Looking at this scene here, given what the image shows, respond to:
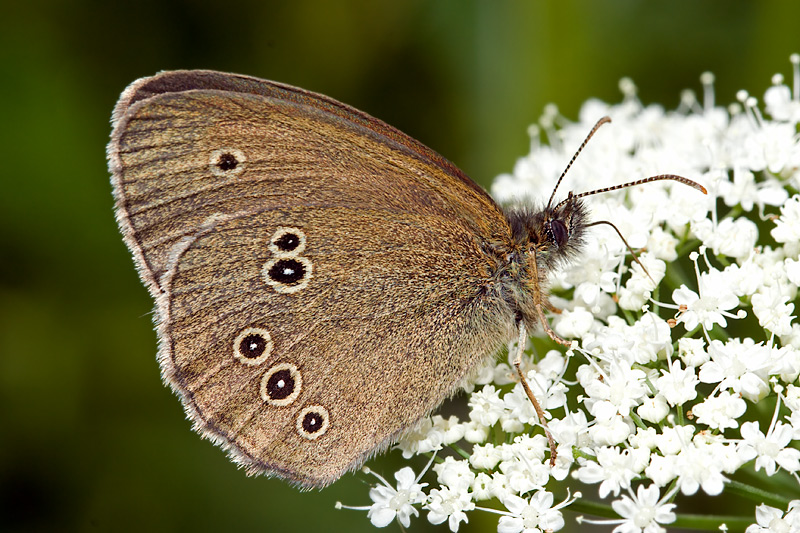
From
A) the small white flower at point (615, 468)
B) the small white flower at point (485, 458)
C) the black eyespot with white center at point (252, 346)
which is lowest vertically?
the black eyespot with white center at point (252, 346)

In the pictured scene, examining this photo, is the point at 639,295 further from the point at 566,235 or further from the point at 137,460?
the point at 137,460

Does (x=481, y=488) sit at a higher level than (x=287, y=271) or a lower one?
lower

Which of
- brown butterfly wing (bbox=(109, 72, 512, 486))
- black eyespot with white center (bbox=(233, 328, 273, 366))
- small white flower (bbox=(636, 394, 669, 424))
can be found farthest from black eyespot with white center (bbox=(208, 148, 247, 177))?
small white flower (bbox=(636, 394, 669, 424))

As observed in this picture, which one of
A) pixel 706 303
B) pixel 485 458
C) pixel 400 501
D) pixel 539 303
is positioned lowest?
pixel 400 501

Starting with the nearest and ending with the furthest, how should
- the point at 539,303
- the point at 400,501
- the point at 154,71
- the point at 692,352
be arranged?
the point at 692,352 → the point at 400,501 → the point at 539,303 → the point at 154,71

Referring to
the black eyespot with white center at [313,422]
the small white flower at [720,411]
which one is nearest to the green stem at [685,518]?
the small white flower at [720,411]

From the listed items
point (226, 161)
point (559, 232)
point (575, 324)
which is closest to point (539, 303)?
point (575, 324)

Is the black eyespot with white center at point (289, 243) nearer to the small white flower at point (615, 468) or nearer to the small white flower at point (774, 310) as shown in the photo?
the small white flower at point (615, 468)

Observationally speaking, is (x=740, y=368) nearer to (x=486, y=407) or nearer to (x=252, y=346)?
(x=486, y=407)
